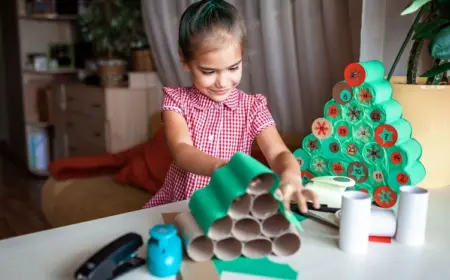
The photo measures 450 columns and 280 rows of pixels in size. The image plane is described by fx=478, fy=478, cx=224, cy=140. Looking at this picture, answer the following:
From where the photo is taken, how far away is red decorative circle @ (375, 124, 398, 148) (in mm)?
1033

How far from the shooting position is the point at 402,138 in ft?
3.45

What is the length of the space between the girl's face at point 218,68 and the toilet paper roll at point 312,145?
25 centimetres

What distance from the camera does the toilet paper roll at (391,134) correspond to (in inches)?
40.7

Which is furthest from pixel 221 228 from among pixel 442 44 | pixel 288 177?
pixel 442 44

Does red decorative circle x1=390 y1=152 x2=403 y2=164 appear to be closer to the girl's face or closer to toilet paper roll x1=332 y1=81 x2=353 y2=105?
toilet paper roll x1=332 y1=81 x2=353 y2=105

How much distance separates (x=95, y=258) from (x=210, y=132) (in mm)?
549

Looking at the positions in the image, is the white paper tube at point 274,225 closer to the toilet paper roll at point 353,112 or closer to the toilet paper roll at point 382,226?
the toilet paper roll at point 382,226

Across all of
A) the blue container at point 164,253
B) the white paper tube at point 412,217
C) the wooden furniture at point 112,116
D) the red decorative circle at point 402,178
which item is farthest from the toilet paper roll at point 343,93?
the wooden furniture at point 112,116

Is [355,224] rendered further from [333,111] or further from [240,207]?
[333,111]

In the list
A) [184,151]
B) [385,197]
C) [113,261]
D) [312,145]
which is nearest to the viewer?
[113,261]

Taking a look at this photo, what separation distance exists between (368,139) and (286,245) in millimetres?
420

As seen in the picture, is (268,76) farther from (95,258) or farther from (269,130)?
(95,258)

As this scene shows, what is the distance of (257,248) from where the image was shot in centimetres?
78

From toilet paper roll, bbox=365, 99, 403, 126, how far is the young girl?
206 millimetres
